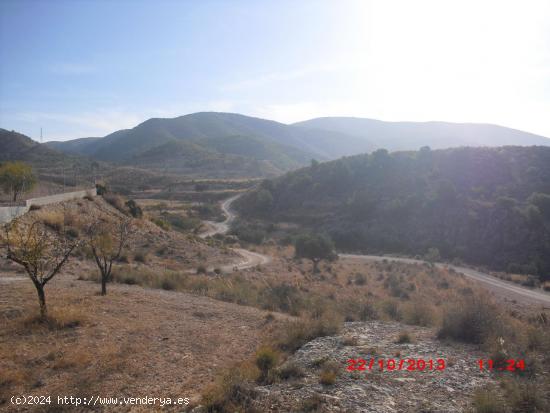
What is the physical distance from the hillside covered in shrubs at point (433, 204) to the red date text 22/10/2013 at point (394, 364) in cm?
3867

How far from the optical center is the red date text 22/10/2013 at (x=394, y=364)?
9492 millimetres

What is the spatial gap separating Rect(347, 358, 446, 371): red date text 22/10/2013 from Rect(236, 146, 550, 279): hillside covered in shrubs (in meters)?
38.7

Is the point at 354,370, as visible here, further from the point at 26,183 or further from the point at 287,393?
the point at 26,183

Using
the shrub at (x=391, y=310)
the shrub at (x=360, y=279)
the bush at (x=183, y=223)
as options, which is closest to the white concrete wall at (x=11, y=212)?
the shrub at (x=391, y=310)

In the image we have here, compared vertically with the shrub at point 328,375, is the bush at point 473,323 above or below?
above

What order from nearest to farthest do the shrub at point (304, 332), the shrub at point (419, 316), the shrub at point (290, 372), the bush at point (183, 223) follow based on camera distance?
the shrub at point (290, 372) < the shrub at point (304, 332) < the shrub at point (419, 316) < the bush at point (183, 223)

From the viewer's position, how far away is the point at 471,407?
7.38m

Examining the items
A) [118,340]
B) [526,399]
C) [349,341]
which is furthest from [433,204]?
[118,340]

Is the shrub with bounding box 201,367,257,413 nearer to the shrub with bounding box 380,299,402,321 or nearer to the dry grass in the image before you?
the shrub with bounding box 380,299,402,321

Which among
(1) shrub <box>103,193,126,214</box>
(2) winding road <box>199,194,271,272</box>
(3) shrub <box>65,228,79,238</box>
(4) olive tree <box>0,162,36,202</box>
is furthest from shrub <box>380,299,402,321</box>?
(4) olive tree <box>0,162,36,202</box>

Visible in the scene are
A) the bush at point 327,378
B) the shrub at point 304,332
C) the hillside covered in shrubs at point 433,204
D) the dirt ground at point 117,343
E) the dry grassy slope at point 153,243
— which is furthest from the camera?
the hillside covered in shrubs at point 433,204

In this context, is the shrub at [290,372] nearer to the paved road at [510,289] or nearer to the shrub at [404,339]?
the shrub at [404,339]

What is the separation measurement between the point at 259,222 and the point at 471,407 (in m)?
65.5

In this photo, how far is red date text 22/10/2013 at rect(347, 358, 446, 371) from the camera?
9492 millimetres
